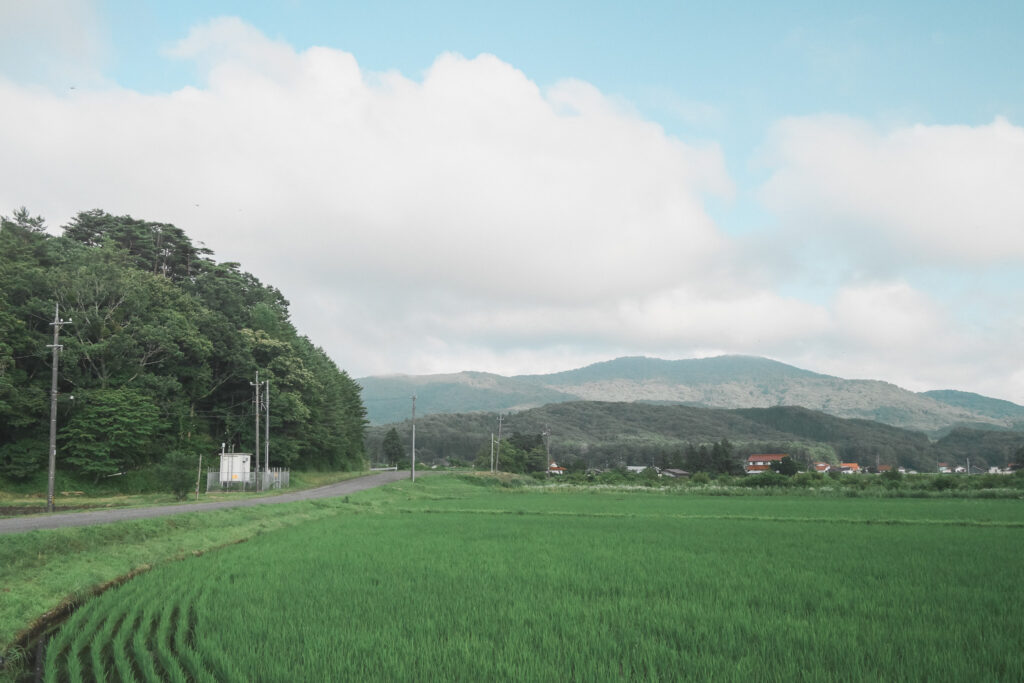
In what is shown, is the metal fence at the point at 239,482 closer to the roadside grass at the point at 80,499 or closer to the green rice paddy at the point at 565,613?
the roadside grass at the point at 80,499

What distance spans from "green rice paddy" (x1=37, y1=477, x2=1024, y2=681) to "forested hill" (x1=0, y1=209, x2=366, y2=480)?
22.9 metres

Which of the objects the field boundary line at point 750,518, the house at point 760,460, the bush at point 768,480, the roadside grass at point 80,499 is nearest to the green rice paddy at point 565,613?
the field boundary line at point 750,518

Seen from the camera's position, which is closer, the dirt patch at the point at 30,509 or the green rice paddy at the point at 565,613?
the green rice paddy at the point at 565,613

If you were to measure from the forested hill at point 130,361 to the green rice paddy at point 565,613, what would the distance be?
900 inches

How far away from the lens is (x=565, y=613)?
8.68 metres

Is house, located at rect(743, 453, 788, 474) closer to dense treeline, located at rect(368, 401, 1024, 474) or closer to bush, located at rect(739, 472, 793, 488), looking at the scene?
dense treeline, located at rect(368, 401, 1024, 474)

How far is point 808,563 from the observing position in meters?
13.0

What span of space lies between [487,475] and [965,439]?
567 feet

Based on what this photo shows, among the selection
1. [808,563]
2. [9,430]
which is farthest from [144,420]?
[808,563]

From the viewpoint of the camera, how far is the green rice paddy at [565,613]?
6.39 m

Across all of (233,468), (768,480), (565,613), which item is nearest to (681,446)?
(768,480)

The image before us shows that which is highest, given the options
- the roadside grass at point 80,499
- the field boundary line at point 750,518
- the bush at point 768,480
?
the roadside grass at point 80,499

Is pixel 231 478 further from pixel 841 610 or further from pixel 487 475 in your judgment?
pixel 841 610

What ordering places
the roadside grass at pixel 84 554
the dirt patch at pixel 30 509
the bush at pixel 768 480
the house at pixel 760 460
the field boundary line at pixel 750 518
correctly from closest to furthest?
the roadside grass at pixel 84 554
the dirt patch at pixel 30 509
the field boundary line at pixel 750 518
the bush at pixel 768 480
the house at pixel 760 460
